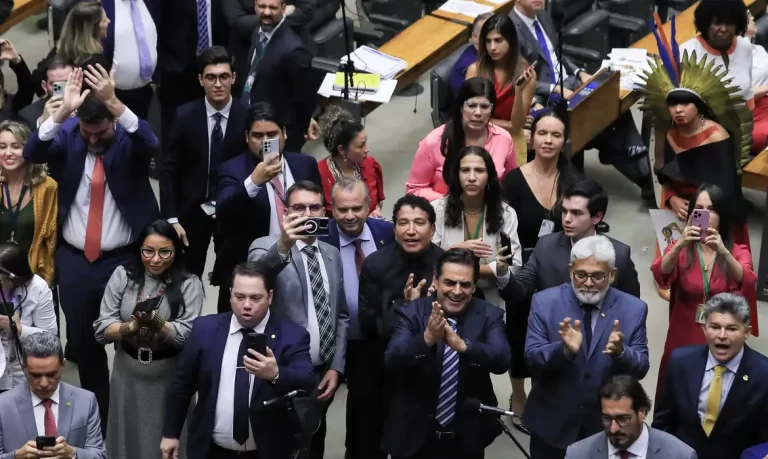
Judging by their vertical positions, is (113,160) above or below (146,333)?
above

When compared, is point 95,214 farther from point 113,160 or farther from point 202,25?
point 202,25

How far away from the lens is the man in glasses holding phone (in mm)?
6531

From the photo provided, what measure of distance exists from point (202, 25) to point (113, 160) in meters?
2.02

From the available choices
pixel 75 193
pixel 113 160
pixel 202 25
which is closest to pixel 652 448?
pixel 113 160

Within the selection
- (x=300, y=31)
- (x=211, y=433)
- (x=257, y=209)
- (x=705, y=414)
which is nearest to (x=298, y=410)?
(x=211, y=433)

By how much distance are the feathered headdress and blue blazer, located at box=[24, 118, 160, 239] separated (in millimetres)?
2820

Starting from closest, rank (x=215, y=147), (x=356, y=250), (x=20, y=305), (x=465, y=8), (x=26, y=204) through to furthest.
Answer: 1. (x=20, y=305)
2. (x=356, y=250)
3. (x=26, y=204)
4. (x=215, y=147)
5. (x=465, y=8)

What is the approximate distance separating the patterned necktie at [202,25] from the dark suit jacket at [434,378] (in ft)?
9.85

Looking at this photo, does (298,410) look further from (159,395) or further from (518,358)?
(518,358)

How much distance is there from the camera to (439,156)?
25.0 feet

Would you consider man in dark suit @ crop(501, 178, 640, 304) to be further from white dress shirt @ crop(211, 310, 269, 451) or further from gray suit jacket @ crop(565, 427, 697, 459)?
white dress shirt @ crop(211, 310, 269, 451)

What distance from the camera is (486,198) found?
7000 mm

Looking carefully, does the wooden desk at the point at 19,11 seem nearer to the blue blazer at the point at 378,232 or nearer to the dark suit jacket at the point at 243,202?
the dark suit jacket at the point at 243,202

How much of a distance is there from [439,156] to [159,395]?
1.89m
